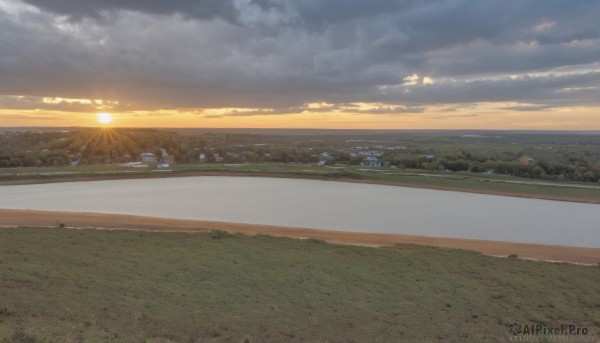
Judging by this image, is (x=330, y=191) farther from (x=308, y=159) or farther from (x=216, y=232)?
(x=308, y=159)

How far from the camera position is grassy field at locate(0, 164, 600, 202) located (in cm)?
3253

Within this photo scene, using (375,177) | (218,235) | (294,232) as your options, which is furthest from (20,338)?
(375,177)

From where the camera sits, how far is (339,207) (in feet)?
82.4

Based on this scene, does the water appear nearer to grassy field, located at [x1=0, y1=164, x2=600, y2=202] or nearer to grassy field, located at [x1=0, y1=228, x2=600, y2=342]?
grassy field, located at [x1=0, y1=164, x2=600, y2=202]

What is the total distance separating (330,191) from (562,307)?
22.7 m

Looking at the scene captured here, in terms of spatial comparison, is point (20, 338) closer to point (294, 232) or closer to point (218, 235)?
point (218, 235)

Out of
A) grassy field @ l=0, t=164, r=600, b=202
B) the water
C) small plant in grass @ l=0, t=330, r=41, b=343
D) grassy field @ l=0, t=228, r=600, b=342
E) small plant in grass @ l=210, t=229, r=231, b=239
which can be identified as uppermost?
small plant in grass @ l=0, t=330, r=41, b=343

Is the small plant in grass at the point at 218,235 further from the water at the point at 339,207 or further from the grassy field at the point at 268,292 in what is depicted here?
the water at the point at 339,207

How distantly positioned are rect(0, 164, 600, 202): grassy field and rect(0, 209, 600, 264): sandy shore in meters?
16.1

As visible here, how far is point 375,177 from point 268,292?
30.2 metres

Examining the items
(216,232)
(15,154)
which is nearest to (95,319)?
(216,232)

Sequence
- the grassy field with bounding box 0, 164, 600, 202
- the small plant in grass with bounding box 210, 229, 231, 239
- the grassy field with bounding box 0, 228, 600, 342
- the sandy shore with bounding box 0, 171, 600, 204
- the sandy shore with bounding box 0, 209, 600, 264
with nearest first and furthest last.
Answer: the grassy field with bounding box 0, 228, 600, 342 → the small plant in grass with bounding box 210, 229, 231, 239 → the sandy shore with bounding box 0, 209, 600, 264 → the sandy shore with bounding box 0, 171, 600, 204 → the grassy field with bounding box 0, 164, 600, 202

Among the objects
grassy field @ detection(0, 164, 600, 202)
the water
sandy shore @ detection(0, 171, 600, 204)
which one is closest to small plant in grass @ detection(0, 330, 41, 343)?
the water

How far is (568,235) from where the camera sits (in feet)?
64.2
